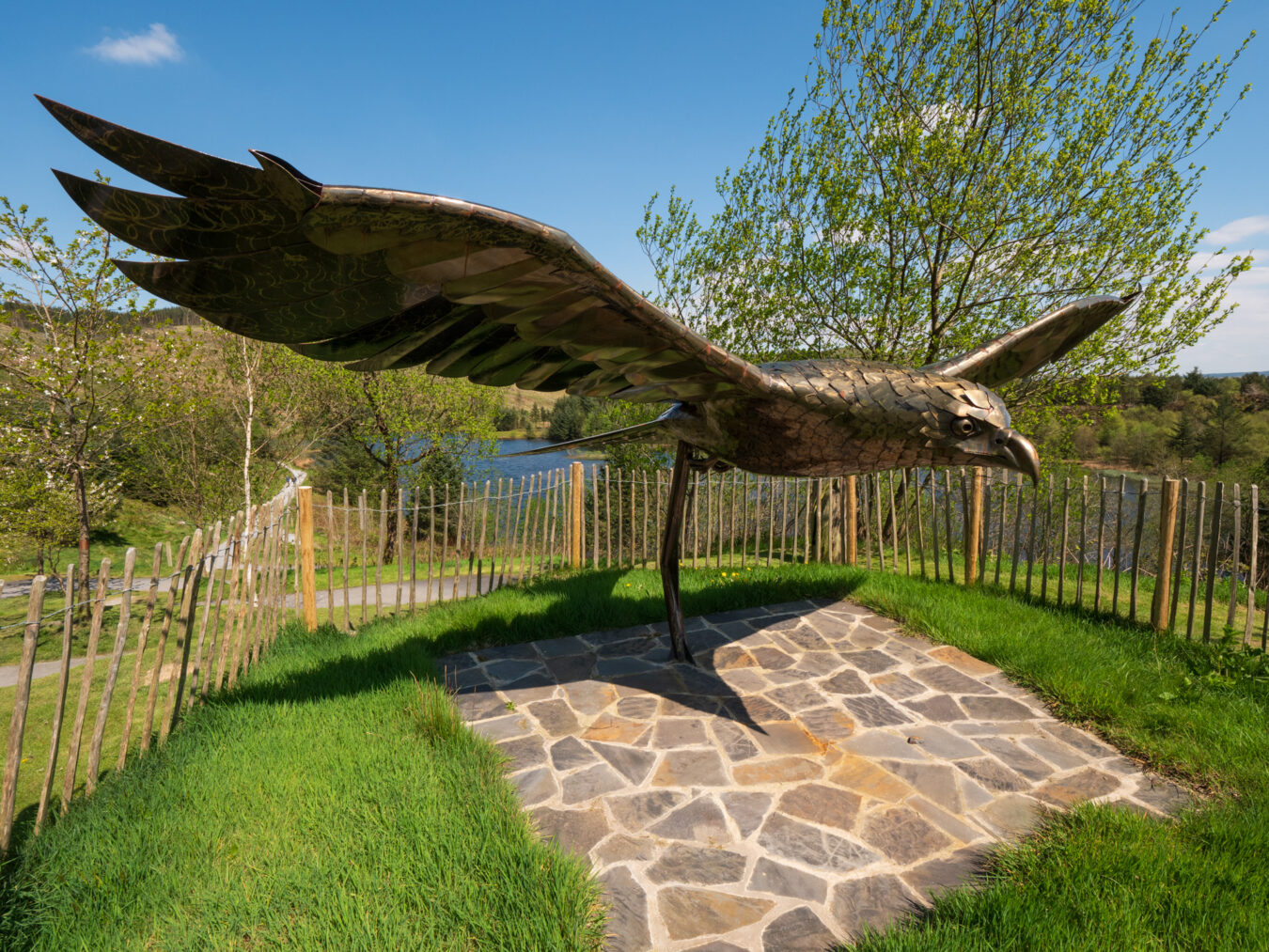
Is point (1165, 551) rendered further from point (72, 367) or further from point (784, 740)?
point (72, 367)

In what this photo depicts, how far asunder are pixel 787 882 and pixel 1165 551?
511 centimetres

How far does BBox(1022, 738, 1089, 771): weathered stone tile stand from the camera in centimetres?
336

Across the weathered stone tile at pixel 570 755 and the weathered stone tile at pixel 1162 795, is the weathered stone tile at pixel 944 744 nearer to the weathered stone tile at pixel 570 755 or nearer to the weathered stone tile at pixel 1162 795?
the weathered stone tile at pixel 1162 795

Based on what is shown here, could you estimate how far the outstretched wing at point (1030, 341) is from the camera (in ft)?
13.1

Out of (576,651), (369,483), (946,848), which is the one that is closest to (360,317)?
(576,651)

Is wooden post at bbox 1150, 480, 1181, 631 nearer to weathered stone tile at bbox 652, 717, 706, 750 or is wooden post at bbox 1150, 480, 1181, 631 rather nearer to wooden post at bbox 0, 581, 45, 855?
weathered stone tile at bbox 652, 717, 706, 750

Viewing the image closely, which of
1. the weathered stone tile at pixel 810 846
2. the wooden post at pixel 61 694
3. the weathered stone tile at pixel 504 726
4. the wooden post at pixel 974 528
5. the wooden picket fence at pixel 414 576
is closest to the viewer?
the wooden post at pixel 61 694

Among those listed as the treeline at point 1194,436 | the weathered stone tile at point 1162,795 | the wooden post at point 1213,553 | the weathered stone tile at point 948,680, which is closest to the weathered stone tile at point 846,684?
the weathered stone tile at point 948,680

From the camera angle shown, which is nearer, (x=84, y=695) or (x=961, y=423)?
(x=84, y=695)

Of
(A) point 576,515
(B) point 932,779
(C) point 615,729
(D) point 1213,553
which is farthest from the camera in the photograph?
(A) point 576,515

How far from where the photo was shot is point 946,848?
8.82 ft

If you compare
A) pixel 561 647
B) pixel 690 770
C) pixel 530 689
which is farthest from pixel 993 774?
pixel 561 647

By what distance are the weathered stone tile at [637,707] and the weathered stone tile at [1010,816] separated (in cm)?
201

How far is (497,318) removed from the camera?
9.34 ft
